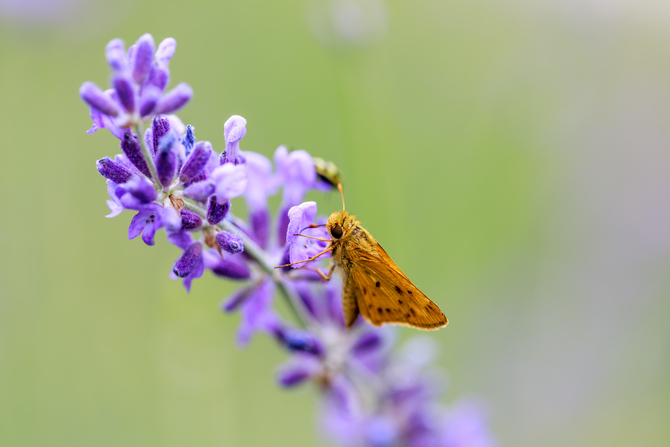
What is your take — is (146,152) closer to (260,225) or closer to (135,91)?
(135,91)

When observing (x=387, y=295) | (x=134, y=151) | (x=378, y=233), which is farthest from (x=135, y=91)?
(x=378, y=233)

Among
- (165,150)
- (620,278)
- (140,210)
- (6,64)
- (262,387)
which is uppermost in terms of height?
(620,278)

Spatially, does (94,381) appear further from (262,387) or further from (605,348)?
(605,348)

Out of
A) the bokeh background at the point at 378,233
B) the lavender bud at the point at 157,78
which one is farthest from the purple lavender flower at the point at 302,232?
the bokeh background at the point at 378,233

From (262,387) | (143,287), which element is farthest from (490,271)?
(143,287)

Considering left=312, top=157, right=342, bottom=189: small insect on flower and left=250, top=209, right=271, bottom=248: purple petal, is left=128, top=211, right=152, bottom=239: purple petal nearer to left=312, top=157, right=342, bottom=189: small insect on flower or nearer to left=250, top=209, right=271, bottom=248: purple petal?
left=250, top=209, right=271, bottom=248: purple petal

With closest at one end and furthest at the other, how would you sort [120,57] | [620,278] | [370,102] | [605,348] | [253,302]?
[120,57]
[253,302]
[370,102]
[605,348]
[620,278]
